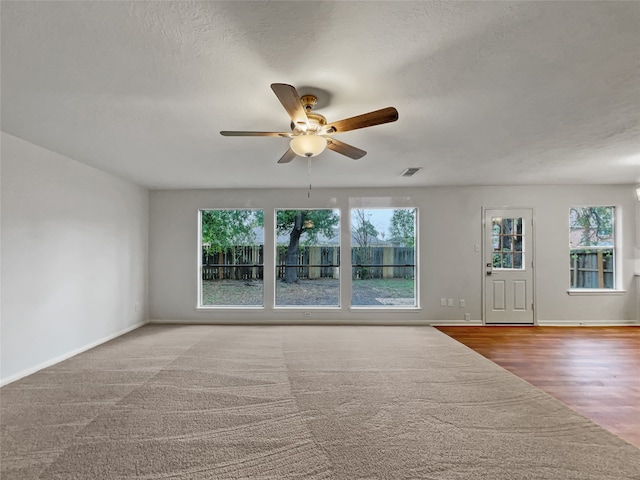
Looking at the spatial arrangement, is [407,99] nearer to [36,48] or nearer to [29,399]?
[36,48]

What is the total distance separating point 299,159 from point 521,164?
2877mm

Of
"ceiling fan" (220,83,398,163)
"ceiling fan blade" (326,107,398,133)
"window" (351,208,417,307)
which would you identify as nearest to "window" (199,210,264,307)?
"window" (351,208,417,307)

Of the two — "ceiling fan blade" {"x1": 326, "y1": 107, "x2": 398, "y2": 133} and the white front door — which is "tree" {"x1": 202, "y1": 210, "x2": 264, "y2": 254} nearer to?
"ceiling fan blade" {"x1": 326, "y1": 107, "x2": 398, "y2": 133}

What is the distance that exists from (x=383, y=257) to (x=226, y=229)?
2.93 m

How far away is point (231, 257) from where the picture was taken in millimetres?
5512

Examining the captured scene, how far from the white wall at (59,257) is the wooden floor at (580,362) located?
5.08 meters

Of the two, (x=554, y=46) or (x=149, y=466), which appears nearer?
(x=554, y=46)

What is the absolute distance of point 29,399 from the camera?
2.55m

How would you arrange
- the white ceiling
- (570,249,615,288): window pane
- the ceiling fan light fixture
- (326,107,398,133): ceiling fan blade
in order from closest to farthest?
the white ceiling < (326,107,398,133): ceiling fan blade < the ceiling fan light fixture < (570,249,615,288): window pane

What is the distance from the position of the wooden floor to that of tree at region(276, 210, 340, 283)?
8.82 feet

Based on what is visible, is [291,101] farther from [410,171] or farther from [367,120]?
[410,171]

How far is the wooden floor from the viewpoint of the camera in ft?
8.00

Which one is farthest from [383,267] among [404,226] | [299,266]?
[299,266]

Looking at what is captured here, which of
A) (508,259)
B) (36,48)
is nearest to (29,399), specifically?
(36,48)
